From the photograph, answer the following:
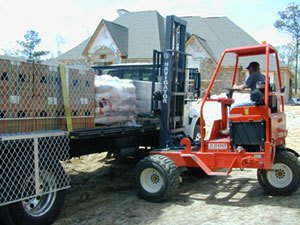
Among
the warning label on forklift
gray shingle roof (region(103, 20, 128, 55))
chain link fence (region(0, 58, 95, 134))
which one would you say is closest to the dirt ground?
the warning label on forklift

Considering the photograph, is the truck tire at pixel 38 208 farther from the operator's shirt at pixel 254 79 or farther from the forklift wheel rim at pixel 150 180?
the operator's shirt at pixel 254 79

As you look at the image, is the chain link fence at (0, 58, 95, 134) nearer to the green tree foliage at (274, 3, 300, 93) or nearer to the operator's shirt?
the operator's shirt

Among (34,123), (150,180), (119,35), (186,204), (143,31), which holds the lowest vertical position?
(186,204)

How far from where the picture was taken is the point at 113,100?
6.58 meters

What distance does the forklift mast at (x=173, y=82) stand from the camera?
7.46 meters

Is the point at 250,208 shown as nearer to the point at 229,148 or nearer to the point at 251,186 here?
the point at 229,148

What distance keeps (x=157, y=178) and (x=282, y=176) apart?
1.98 meters

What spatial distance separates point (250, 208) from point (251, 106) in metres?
1.51

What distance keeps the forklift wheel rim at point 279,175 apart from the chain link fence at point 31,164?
10.5 ft

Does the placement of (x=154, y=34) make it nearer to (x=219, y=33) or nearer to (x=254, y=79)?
(x=219, y=33)

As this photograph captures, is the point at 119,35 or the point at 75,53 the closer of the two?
the point at 119,35

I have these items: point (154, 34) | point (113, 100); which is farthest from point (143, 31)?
point (113, 100)

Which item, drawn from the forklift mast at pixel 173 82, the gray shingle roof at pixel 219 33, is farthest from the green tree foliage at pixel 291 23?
the forklift mast at pixel 173 82

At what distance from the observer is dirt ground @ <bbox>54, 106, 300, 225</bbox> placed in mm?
5703
